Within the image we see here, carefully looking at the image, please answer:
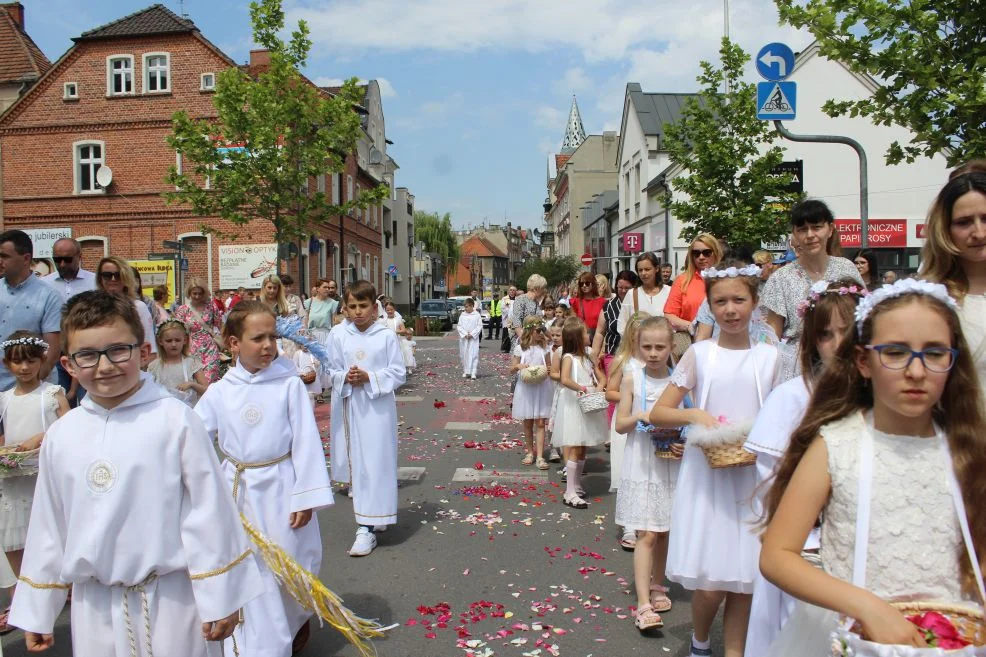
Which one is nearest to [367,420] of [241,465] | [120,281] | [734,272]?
[241,465]

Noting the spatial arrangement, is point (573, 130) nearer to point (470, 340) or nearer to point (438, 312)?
point (438, 312)

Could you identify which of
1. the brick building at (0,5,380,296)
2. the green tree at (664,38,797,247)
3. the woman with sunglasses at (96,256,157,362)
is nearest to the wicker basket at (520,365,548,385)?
the woman with sunglasses at (96,256,157,362)

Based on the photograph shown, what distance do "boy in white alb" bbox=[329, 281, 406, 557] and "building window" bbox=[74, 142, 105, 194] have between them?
28570 mm

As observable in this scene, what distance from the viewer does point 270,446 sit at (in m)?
4.07

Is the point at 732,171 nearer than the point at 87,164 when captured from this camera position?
Yes

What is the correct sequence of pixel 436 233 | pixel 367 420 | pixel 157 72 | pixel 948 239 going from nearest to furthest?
pixel 948 239
pixel 367 420
pixel 157 72
pixel 436 233

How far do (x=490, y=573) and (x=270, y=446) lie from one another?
210 centimetres

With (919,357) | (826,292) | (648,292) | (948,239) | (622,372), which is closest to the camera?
(919,357)

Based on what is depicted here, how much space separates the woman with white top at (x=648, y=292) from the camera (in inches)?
320

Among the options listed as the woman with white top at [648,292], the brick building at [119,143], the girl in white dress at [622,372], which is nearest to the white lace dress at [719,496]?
the girl in white dress at [622,372]

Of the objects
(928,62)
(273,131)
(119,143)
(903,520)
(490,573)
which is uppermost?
(119,143)

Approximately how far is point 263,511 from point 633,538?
3035mm

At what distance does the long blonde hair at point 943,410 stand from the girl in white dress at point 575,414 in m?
5.18

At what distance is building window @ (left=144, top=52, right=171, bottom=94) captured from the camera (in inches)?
1188
